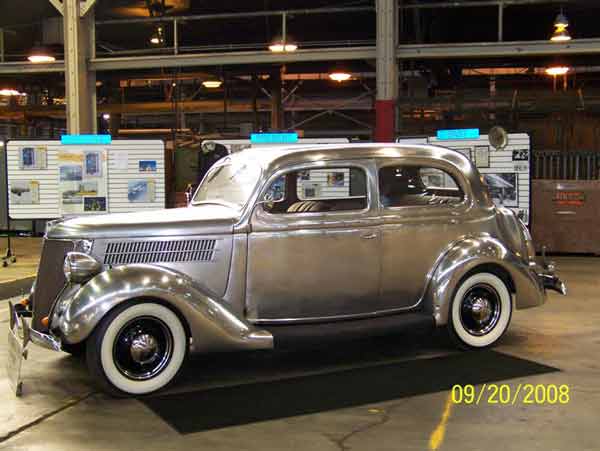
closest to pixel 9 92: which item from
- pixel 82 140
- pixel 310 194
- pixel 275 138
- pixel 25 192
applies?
pixel 25 192

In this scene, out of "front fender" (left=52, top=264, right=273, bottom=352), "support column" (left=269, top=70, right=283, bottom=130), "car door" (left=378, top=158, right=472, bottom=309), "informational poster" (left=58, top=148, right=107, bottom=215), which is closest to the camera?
"front fender" (left=52, top=264, right=273, bottom=352)

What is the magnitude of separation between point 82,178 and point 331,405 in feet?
24.2

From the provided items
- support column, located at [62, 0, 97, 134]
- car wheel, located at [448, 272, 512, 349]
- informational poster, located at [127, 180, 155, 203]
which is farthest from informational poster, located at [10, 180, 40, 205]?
car wheel, located at [448, 272, 512, 349]

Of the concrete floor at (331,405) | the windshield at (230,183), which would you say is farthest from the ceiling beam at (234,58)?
the concrete floor at (331,405)

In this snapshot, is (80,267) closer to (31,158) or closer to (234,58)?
(31,158)

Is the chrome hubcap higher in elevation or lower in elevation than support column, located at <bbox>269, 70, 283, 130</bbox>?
lower

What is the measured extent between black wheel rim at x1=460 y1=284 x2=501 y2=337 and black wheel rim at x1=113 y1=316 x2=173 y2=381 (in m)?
2.53

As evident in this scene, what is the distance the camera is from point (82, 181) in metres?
10.9

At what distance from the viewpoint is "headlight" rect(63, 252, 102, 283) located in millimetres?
4980

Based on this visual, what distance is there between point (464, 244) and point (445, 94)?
11482mm

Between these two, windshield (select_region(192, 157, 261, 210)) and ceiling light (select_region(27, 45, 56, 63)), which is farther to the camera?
ceiling light (select_region(27, 45, 56, 63))

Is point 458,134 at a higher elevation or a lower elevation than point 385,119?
lower

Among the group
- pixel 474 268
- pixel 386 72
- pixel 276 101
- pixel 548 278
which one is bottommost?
pixel 548 278

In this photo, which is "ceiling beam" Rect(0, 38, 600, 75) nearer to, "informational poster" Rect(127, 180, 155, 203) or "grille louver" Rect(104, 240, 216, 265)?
"informational poster" Rect(127, 180, 155, 203)
